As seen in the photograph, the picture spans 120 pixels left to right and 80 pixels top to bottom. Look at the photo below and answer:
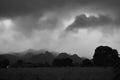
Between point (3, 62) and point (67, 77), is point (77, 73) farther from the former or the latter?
point (3, 62)

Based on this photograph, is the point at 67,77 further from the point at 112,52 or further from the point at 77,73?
the point at 112,52

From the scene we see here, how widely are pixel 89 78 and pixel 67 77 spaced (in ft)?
12.8

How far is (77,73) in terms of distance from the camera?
39688mm

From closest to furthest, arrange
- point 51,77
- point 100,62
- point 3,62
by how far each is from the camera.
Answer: point 51,77, point 100,62, point 3,62

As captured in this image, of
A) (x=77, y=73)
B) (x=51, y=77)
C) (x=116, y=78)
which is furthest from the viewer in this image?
(x=77, y=73)

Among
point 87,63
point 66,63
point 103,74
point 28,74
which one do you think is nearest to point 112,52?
point 87,63

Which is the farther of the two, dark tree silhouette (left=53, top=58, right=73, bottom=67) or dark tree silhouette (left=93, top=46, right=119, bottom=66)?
dark tree silhouette (left=53, top=58, right=73, bottom=67)

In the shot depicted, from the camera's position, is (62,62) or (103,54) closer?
(103,54)

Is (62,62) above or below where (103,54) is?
below

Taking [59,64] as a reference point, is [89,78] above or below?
below

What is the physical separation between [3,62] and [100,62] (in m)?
42.9

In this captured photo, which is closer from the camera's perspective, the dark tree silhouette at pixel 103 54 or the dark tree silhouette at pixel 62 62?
the dark tree silhouette at pixel 103 54

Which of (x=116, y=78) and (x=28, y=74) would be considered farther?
(x=28, y=74)

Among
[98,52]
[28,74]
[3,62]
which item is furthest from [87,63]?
[28,74]
